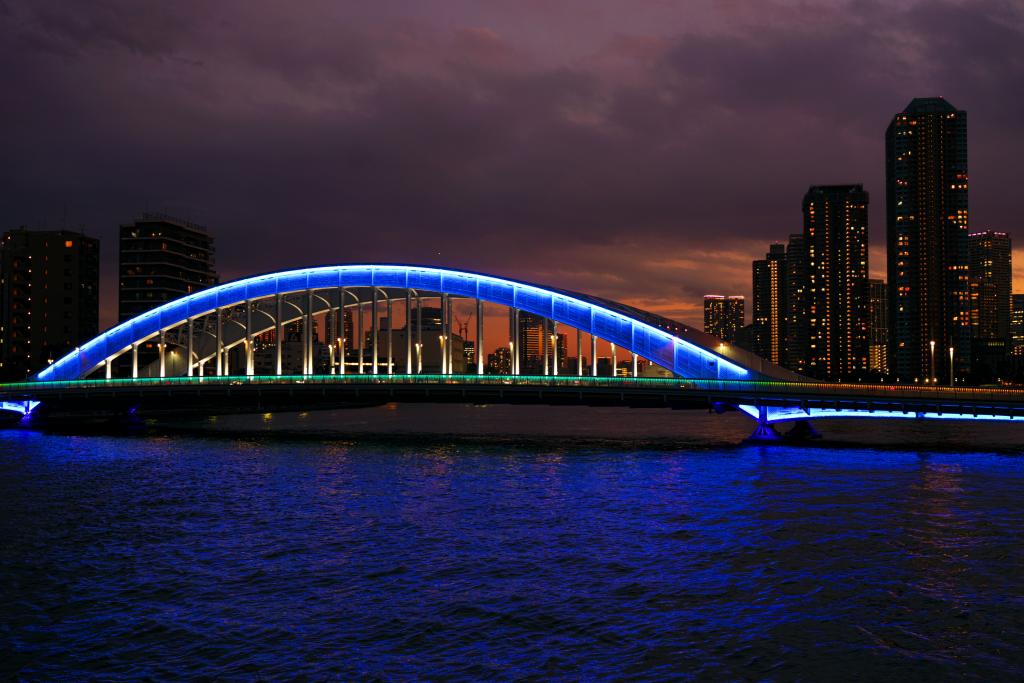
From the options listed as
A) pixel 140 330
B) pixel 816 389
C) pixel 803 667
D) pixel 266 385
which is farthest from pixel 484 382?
pixel 803 667

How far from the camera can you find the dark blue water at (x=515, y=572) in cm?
1891

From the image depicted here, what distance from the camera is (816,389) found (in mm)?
63812

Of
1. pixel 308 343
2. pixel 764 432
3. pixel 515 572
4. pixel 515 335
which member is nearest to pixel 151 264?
pixel 308 343

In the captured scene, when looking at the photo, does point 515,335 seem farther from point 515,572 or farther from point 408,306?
point 515,572

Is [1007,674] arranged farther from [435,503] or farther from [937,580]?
[435,503]

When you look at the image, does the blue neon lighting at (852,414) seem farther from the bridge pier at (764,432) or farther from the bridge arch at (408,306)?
the bridge arch at (408,306)

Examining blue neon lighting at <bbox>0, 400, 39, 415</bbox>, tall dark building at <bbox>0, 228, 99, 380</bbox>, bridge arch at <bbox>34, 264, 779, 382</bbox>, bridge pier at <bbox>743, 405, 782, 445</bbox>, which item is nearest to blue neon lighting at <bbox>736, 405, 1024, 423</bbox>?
bridge pier at <bbox>743, 405, 782, 445</bbox>

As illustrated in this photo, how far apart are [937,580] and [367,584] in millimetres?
15778

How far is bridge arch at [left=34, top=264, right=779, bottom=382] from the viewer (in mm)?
76062

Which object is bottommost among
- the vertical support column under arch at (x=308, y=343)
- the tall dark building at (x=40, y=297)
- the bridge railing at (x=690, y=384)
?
the bridge railing at (x=690, y=384)

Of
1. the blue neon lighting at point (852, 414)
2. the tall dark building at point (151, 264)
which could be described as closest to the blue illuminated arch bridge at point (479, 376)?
the blue neon lighting at point (852, 414)

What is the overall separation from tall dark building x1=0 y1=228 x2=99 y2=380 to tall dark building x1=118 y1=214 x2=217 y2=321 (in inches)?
363

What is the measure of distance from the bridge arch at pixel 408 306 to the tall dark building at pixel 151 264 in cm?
7592

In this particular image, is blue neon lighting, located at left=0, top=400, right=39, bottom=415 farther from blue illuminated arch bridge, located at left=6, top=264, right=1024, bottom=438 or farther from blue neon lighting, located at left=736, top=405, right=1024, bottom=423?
blue neon lighting, located at left=736, top=405, right=1024, bottom=423
